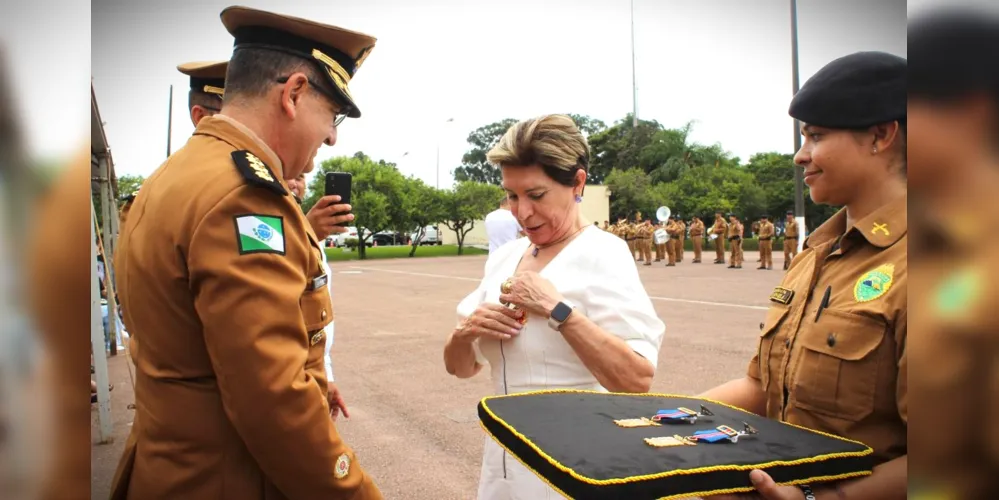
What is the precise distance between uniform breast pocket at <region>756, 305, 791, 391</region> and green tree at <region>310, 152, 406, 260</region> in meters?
35.0

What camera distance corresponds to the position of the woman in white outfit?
2.02m

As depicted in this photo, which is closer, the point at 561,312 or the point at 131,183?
the point at 561,312

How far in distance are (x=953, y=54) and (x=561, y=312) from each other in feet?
4.96

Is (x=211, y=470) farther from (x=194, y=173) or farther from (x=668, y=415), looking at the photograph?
(x=668, y=415)

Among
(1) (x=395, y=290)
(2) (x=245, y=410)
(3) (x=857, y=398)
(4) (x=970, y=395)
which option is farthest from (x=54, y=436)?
(1) (x=395, y=290)

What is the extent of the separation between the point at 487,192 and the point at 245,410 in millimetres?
41163

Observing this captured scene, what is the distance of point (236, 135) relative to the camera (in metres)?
1.53

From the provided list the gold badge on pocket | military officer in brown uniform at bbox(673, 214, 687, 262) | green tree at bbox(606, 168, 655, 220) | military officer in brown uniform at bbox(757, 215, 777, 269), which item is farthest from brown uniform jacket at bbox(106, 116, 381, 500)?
green tree at bbox(606, 168, 655, 220)

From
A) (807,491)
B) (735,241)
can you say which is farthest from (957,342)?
(735,241)

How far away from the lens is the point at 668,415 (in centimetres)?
127

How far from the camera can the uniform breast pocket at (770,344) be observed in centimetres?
167

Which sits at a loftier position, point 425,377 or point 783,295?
point 783,295

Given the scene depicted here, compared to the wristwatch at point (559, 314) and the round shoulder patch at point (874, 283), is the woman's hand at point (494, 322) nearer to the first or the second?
the wristwatch at point (559, 314)

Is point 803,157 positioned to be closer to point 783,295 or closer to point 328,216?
point 783,295
